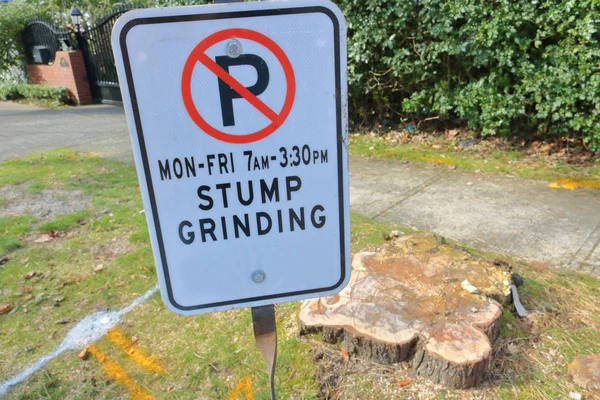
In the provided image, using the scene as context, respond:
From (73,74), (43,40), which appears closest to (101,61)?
(73,74)

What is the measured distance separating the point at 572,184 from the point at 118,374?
433cm

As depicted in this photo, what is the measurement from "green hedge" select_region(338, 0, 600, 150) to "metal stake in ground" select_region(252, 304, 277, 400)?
4.25 meters

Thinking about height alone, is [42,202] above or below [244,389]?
above

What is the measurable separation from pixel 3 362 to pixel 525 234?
365 centimetres

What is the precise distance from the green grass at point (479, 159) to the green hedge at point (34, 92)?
8.16 metres

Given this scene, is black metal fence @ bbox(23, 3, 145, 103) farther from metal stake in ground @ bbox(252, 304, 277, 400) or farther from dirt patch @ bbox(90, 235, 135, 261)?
metal stake in ground @ bbox(252, 304, 277, 400)

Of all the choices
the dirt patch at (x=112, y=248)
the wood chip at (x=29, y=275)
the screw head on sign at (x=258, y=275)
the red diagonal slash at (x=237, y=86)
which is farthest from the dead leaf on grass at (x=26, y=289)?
the red diagonal slash at (x=237, y=86)

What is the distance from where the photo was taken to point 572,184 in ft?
14.8

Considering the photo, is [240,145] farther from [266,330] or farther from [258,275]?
[266,330]

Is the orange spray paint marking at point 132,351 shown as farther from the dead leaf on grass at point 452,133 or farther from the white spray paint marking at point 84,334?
the dead leaf on grass at point 452,133

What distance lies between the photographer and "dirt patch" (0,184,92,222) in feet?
14.9

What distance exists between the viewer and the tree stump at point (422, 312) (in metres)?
2.18

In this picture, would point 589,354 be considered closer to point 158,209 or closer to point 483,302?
point 483,302

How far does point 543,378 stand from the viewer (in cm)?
223
